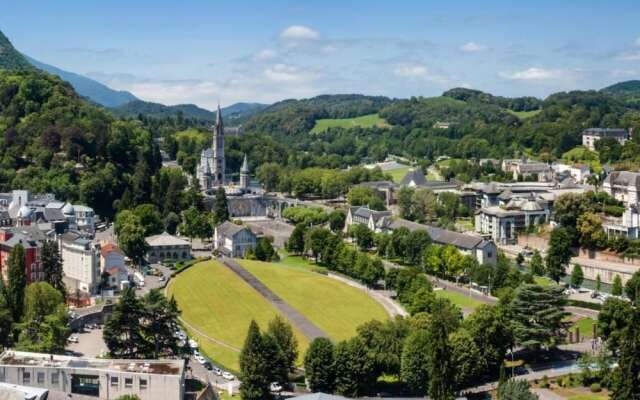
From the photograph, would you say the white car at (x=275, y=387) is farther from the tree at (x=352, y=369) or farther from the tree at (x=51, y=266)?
the tree at (x=51, y=266)

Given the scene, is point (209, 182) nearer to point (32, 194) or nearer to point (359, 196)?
point (359, 196)

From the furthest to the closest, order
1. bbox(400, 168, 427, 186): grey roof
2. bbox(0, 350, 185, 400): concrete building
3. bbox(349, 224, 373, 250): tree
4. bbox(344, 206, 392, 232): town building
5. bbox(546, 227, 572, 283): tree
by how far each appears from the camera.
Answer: bbox(400, 168, 427, 186): grey roof, bbox(344, 206, 392, 232): town building, bbox(349, 224, 373, 250): tree, bbox(546, 227, 572, 283): tree, bbox(0, 350, 185, 400): concrete building

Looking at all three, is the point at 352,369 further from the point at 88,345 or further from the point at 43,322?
the point at 43,322

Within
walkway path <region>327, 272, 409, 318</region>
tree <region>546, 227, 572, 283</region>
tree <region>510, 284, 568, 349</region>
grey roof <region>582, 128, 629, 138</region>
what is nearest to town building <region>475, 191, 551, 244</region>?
tree <region>546, 227, 572, 283</region>

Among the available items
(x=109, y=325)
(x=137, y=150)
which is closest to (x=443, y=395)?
(x=109, y=325)

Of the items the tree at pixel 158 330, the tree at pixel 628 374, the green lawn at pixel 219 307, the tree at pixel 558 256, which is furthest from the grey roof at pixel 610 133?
the tree at pixel 158 330

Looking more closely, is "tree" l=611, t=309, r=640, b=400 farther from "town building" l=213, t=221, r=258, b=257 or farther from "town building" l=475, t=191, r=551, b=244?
"town building" l=475, t=191, r=551, b=244
